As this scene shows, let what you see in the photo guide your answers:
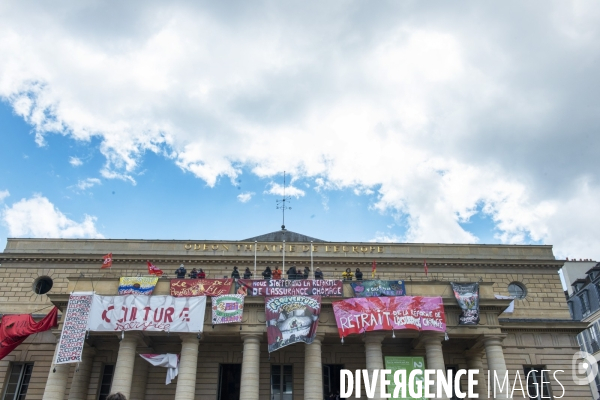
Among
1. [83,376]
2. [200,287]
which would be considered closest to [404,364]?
[200,287]

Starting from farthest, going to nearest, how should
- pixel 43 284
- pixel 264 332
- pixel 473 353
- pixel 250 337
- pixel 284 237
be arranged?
pixel 284 237 < pixel 43 284 < pixel 473 353 < pixel 264 332 < pixel 250 337

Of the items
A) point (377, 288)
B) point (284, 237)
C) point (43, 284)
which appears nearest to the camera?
point (377, 288)

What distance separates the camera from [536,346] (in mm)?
33812

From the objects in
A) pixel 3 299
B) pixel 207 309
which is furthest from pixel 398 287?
pixel 3 299

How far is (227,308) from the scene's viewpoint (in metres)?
28.3

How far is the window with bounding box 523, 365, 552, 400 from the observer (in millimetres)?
32656

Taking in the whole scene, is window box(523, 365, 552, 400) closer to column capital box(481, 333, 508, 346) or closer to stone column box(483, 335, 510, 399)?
stone column box(483, 335, 510, 399)

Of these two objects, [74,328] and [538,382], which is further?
[538,382]

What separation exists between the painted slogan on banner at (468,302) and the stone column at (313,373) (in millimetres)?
8315

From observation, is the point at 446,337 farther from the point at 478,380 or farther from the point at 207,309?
the point at 207,309

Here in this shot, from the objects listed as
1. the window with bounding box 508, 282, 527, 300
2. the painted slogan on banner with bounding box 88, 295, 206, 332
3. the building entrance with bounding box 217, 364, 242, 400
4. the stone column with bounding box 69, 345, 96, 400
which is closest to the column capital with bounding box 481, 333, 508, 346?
the window with bounding box 508, 282, 527, 300

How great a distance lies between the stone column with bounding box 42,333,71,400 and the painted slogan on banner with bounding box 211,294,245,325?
8639mm

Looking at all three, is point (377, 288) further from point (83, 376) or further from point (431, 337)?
point (83, 376)

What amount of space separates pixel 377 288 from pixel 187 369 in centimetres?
1158
